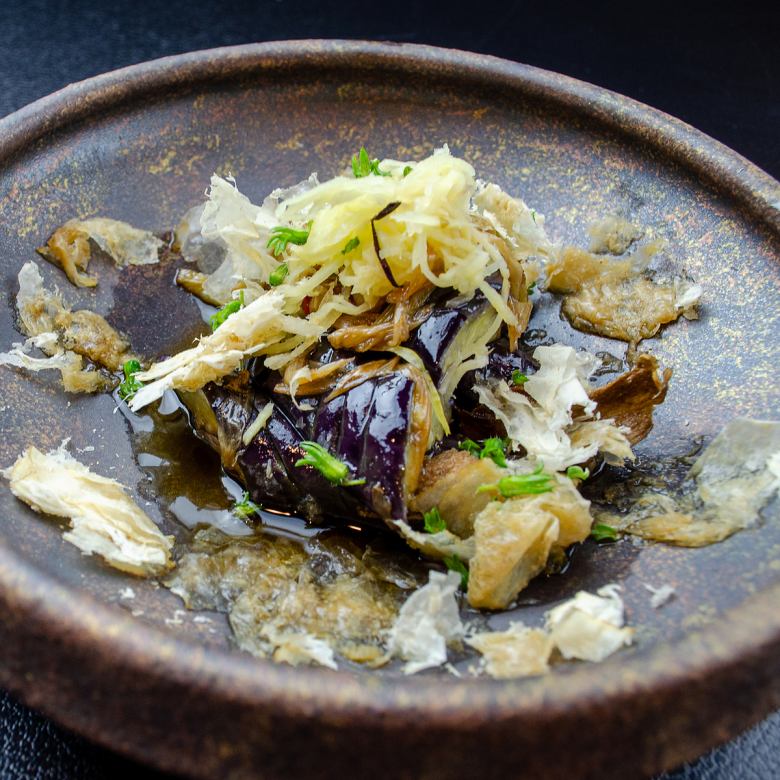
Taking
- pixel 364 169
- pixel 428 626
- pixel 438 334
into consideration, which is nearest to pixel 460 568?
pixel 428 626

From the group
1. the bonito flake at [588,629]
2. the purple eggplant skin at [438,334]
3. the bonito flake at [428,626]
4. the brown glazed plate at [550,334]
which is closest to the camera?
the brown glazed plate at [550,334]

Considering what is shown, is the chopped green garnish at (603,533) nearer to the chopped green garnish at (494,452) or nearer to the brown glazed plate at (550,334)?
the brown glazed plate at (550,334)

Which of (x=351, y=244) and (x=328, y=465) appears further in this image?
(x=351, y=244)

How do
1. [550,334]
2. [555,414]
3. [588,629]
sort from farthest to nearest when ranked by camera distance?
[550,334] < [555,414] < [588,629]

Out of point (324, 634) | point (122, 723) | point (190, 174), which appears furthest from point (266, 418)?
point (190, 174)

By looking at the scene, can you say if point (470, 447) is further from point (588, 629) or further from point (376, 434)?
point (588, 629)

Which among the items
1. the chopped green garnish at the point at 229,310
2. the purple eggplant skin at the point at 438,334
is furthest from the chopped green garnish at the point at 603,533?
the chopped green garnish at the point at 229,310

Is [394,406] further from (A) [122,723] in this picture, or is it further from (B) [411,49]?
(B) [411,49]
